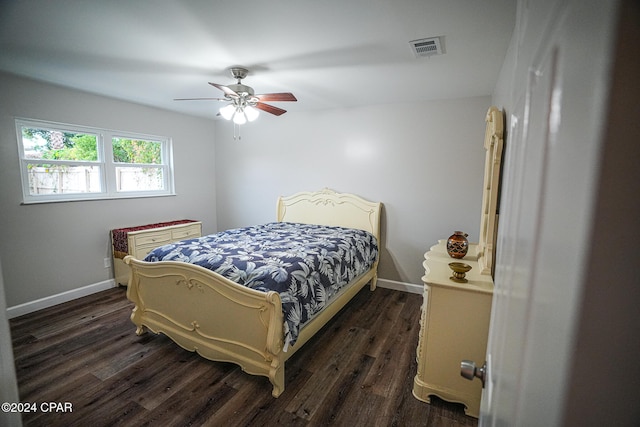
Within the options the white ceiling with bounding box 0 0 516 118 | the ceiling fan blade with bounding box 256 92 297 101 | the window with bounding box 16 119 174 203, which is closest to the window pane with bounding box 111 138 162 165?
the window with bounding box 16 119 174 203

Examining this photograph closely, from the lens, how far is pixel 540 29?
502mm

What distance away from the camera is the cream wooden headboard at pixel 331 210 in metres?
3.85

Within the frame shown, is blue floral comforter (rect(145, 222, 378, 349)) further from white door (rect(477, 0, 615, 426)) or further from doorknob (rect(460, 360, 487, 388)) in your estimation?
white door (rect(477, 0, 615, 426))

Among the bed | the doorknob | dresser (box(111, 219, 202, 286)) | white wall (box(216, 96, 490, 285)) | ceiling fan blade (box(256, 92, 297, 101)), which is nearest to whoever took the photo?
the doorknob

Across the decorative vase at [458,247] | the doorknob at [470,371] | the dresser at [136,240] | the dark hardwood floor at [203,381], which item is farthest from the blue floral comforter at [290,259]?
the doorknob at [470,371]

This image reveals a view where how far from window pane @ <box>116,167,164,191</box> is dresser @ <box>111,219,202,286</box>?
1.91 ft

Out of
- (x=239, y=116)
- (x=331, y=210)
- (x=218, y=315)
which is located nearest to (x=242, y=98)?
(x=239, y=116)

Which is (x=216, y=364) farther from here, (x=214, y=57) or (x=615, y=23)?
(x=615, y=23)

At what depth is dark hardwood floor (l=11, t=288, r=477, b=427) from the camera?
1805mm

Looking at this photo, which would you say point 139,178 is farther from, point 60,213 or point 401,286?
point 401,286

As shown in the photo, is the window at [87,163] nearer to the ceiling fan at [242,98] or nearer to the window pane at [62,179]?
the window pane at [62,179]

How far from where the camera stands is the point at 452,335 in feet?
6.03

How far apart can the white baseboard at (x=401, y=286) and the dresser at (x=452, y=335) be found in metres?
1.85

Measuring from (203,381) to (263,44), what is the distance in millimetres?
2529
